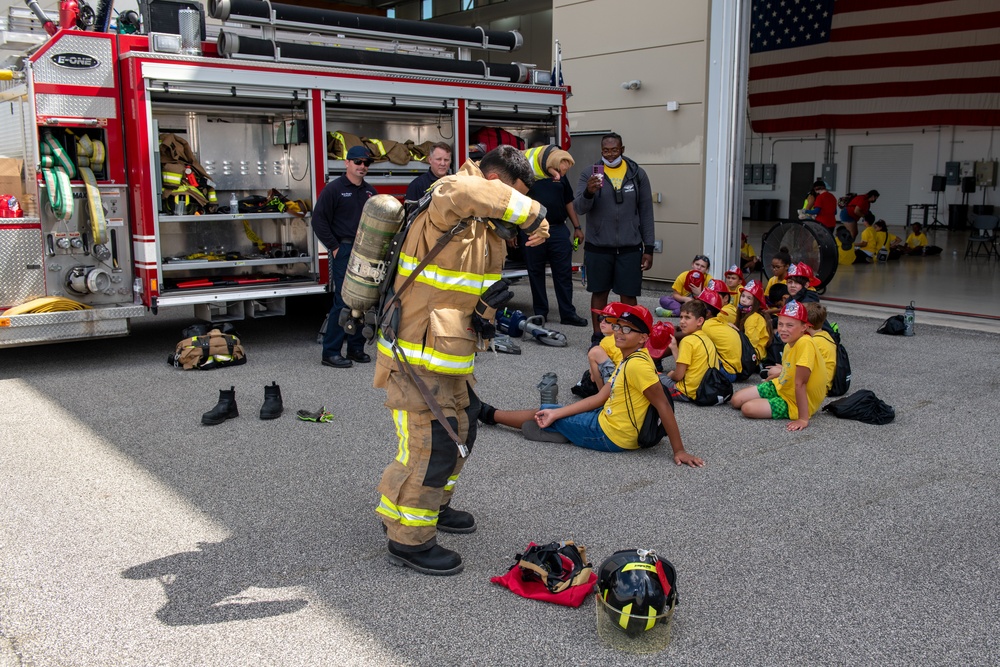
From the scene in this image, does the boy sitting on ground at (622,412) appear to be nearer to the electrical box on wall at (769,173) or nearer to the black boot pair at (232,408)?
the black boot pair at (232,408)

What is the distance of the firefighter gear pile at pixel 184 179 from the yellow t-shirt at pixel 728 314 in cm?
473

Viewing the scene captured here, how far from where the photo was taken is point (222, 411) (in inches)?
239

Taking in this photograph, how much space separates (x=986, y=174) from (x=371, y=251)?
979 inches

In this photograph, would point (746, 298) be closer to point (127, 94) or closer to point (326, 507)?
point (326, 507)

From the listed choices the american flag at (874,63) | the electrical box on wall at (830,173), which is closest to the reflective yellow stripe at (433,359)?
the american flag at (874,63)

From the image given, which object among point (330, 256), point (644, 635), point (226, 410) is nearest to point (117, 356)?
point (330, 256)

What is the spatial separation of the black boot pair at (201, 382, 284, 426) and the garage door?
79.5 feet

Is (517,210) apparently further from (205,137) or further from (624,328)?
(205,137)

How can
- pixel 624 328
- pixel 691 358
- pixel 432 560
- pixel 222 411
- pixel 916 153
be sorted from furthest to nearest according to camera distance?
1. pixel 916 153
2. pixel 691 358
3. pixel 222 411
4. pixel 624 328
5. pixel 432 560

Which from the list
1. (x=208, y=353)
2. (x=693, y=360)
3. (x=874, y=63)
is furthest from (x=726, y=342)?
(x=874, y=63)

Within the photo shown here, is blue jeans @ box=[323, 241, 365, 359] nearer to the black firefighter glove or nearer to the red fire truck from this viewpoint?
the red fire truck

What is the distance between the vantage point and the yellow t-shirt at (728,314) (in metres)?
7.27

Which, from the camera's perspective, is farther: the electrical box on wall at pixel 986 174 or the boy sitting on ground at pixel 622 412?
the electrical box on wall at pixel 986 174

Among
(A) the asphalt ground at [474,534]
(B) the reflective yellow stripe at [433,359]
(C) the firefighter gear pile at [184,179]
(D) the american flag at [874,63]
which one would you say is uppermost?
(D) the american flag at [874,63]
